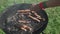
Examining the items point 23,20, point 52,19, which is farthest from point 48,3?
point 52,19

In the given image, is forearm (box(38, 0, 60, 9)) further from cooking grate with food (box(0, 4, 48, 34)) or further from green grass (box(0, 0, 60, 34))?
green grass (box(0, 0, 60, 34))

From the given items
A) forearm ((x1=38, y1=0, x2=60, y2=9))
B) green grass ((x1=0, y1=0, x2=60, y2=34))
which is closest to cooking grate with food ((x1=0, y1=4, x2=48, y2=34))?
forearm ((x1=38, y1=0, x2=60, y2=9))

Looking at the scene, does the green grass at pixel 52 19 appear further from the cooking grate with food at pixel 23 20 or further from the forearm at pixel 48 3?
the forearm at pixel 48 3

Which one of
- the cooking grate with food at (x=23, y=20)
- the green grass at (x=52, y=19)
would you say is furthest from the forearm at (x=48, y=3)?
the green grass at (x=52, y=19)

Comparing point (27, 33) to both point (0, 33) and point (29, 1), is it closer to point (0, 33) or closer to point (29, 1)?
point (0, 33)

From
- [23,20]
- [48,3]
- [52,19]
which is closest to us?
[48,3]

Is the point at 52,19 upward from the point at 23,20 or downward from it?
downward

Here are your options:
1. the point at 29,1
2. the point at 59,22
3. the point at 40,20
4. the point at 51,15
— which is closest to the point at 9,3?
the point at 29,1

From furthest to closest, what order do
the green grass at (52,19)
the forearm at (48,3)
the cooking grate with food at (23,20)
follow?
the green grass at (52,19) < the forearm at (48,3) < the cooking grate with food at (23,20)

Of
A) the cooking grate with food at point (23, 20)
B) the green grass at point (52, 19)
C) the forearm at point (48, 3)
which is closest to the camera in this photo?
the cooking grate with food at point (23, 20)

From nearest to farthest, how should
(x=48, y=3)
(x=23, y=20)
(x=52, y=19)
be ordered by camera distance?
(x=48, y=3) < (x=23, y=20) < (x=52, y=19)

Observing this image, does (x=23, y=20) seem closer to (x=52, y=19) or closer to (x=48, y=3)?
(x=48, y=3)
